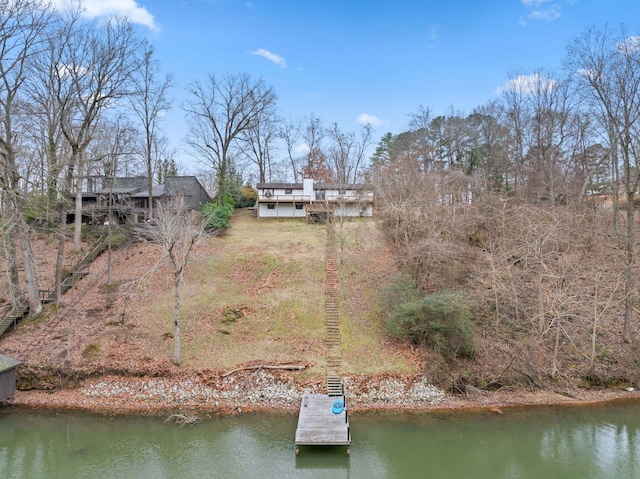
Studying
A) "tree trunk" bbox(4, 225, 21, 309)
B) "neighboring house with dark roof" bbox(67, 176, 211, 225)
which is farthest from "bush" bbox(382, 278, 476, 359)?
"neighboring house with dark roof" bbox(67, 176, 211, 225)

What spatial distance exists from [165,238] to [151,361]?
18.3 ft

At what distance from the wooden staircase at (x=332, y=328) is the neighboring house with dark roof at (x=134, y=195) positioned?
13436mm

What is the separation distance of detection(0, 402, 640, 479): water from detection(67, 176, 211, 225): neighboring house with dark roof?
19.0 metres

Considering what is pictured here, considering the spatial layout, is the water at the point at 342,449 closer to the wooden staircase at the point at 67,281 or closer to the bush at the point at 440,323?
the bush at the point at 440,323

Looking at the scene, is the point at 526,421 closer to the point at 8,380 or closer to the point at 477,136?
the point at 8,380

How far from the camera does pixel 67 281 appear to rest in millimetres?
22391

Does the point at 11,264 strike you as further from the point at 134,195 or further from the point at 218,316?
the point at 134,195

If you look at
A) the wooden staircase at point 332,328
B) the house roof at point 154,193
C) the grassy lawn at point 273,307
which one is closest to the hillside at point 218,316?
the grassy lawn at point 273,307

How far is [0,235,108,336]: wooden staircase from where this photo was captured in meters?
18.9

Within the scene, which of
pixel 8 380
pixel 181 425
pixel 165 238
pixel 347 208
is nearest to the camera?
pixel 181 425

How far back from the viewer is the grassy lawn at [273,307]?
17.8 meters

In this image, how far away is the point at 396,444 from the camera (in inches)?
510

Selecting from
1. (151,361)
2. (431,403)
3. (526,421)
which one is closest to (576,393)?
(526,421)

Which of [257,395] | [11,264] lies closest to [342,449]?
[257,395]
